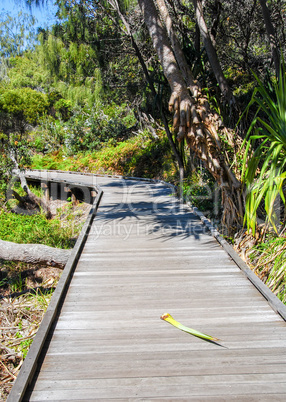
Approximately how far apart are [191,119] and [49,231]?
4.50 meters

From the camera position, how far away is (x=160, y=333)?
310 cm

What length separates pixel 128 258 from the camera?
4875 millimetres

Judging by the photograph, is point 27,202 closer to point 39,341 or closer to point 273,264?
point 273,264

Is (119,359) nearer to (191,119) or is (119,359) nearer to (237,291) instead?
(237,291)

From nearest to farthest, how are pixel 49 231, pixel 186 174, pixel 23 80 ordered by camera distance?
pixel 49 231, pixel 186 174, pixel 23 80

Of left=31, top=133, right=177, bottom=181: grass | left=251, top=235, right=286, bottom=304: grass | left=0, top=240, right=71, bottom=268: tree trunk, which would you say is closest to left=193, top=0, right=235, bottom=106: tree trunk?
left=251, top=235, right=286, bottom=304: grass

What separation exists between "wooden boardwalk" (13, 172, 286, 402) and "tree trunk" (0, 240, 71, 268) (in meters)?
0.69

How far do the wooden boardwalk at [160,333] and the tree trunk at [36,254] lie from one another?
692 millimetres

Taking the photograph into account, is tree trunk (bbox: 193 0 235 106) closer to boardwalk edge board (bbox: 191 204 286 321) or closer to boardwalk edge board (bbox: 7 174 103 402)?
boardwalk edge board (bbox: 191 204 286 321)

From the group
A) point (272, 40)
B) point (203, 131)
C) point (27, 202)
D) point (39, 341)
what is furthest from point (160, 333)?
point (27, 202)

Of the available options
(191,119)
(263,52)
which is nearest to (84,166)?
(263,52)

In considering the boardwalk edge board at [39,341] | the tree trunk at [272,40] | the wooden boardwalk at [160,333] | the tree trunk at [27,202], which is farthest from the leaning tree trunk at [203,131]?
the tree trunk at [27,202]

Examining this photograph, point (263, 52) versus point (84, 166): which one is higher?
point (263, 52)

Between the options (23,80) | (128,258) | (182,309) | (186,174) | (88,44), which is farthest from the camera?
(23,80)
